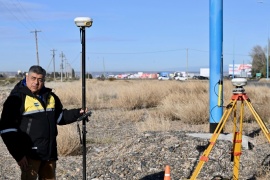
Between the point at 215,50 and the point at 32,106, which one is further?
the point at 215,50

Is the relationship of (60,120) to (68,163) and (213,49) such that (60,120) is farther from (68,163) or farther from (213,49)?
(213,49)

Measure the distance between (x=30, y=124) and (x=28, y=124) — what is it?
0.02 metres

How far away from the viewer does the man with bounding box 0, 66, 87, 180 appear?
15.4ft

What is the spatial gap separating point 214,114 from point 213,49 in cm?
143

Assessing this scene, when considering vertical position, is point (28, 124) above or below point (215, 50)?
below

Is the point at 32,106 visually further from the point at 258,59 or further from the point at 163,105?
the point at 258,59

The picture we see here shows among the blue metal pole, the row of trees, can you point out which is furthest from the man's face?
the row of trees

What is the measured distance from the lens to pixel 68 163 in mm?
8773

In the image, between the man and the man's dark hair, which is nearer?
the man

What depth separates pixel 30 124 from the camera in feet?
15.8

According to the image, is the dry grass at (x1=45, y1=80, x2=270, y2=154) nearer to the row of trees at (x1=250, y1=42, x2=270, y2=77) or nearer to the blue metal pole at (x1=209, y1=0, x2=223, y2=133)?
the blue metal pole at (x1=209, y1=0, x2=223, y2=133)

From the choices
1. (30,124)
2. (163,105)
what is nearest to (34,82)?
(30,124)

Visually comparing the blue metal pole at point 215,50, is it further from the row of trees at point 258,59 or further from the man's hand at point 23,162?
the row of trees at point 258,59

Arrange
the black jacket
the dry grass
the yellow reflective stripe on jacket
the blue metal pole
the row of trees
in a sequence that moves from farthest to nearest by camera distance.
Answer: the row of trees < the dry grass < the blue metal pole < the yellow reflective stripe on jacket < the black jacket
